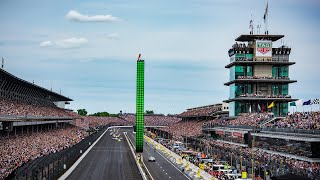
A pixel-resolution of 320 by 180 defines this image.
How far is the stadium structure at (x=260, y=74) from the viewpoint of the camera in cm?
12656

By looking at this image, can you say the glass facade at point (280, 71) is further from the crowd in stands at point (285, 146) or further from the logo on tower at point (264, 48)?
the crowd in stands at point (285, 146)

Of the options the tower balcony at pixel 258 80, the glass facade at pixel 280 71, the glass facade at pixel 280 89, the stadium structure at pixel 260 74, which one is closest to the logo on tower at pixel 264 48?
the stadium structure at pixel 260 74

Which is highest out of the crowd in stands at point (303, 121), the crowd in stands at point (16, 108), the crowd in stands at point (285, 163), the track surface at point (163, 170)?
the crowd in stands at point (16, 108)

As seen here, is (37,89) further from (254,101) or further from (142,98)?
(254,101)

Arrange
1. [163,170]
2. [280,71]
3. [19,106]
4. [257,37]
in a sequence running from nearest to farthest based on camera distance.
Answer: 1. [163,170]
2. [19,106]
3. [257,37]
4. [280,71]

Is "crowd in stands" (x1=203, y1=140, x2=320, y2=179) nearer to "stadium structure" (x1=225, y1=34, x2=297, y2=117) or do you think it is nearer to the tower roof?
"stadium structure" (x1=225, y1=34, x2=297, y2=117)

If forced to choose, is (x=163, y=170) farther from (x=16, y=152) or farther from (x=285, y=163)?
(x=16, y=152)

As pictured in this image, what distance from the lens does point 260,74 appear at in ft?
422

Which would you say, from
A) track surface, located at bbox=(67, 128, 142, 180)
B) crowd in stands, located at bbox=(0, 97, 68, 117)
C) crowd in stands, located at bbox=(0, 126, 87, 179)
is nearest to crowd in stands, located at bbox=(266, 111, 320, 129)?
track surface, located at bbox=(67, 128, 142, 180)

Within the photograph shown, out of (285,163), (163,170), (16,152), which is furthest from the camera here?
(163,170)

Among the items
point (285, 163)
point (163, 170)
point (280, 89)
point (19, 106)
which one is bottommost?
point (163, 170)

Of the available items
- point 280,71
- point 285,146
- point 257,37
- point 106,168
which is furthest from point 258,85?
point 106,168

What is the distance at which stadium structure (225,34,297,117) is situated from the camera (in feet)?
415

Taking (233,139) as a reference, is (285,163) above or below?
below
